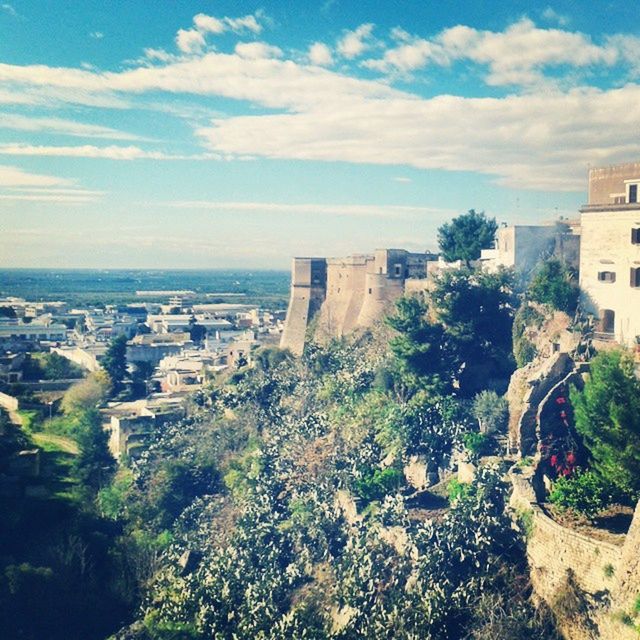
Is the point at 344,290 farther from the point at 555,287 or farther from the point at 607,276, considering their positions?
the point at 607,276

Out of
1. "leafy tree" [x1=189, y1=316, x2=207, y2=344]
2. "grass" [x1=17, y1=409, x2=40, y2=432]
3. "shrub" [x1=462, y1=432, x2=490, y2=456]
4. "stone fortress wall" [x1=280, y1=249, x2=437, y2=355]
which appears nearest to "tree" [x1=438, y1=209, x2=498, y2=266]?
"stone fortress wall" [x1=280, y1=249, x2=437, y2=355]

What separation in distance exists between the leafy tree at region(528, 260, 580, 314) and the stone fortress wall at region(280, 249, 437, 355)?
6.58 meters

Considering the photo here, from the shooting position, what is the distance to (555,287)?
19.4 m

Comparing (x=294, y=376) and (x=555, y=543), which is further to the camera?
(x=294, y=376)

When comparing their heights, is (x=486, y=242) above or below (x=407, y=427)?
above

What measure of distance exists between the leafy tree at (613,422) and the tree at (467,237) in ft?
38.8

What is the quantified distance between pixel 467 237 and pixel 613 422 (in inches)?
532

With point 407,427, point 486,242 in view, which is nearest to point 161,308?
point 486,242

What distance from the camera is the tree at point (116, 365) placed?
35.3 metres

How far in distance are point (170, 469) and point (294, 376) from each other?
5963 mm

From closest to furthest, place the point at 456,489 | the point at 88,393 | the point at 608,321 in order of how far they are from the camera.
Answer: the point at 456,489 → the point at 608,321 → the point at 88,393

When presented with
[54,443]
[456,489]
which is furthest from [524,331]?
[54,443]

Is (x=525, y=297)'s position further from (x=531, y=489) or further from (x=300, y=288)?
(x=300, y=288)

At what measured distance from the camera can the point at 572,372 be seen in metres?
16.4
